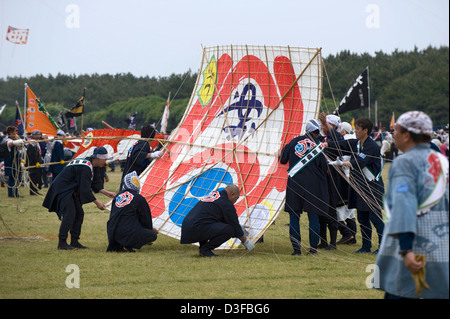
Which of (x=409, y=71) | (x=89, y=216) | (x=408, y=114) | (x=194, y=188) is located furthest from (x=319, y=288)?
(x=409, y=71)

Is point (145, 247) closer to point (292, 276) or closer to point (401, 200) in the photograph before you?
point (292, 276)

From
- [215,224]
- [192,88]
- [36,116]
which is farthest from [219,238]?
[192,88]

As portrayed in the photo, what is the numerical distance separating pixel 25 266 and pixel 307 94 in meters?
3.96

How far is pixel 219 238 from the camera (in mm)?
7578

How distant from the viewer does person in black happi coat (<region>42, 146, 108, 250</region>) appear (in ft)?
26.8

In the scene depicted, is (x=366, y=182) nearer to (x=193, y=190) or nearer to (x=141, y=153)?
(x=193, y=190)

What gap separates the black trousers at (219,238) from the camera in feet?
24.7

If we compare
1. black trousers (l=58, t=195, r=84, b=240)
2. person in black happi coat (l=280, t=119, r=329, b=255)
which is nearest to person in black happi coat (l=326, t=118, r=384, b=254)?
person in black happi coat (l=280, t=119, r=329, b=255)

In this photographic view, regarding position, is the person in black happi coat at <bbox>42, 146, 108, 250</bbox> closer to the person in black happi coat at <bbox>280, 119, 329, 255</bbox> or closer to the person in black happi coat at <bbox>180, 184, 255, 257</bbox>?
the person in black happi coat at <bbox>180, 184, 255, 257</bbox>

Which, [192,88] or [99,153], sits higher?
[192,88]

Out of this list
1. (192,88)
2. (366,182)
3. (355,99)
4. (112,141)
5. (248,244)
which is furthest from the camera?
(192,88)

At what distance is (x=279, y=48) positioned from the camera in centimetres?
834

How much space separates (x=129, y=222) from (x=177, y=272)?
1407 millimetres

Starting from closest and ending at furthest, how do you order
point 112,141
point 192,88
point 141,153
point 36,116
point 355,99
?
point 141,153 < point 112,141 < point 355,99 < point 36,116 < point 192,88
